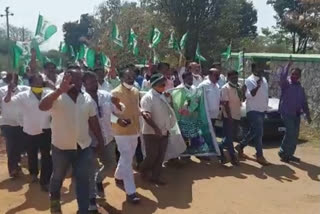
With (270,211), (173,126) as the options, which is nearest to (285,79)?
(173,126)

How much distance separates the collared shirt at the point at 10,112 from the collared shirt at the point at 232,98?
3.33 m

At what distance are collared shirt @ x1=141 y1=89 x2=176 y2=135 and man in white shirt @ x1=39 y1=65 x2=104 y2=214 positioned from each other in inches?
60.8

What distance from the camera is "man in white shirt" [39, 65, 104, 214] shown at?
5301 mm

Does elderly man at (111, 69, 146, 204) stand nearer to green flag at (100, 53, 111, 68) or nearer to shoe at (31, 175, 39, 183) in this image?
shoe at (31, 175, 39, 183)

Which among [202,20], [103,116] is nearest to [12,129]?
[103,116]

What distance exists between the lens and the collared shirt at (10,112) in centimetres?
770

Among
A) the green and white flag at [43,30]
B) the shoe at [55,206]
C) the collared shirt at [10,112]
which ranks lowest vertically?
the shoe at [55,206]

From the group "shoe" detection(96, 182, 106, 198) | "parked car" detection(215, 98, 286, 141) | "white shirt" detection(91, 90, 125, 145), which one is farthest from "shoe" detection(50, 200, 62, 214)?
"parked car" detection(215, 98, 286, 141)

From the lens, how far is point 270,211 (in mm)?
6316

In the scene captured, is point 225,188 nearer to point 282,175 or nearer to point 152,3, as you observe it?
point 282,175

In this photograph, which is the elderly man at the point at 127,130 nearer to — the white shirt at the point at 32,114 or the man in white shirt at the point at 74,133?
the man in white shirt at the point at 74,133

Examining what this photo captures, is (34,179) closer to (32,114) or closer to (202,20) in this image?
(32,114)

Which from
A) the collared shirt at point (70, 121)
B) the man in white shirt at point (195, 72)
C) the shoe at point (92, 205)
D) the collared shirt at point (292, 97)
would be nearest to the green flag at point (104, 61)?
the man in white shirt at point (195, 72)

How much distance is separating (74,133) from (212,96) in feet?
12.5
